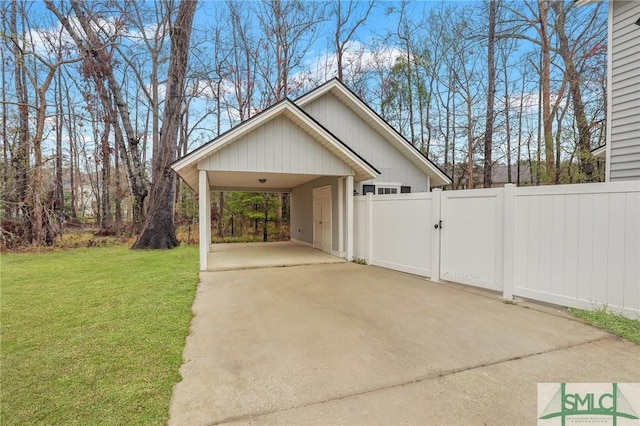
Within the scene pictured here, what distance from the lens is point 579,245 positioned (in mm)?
4254

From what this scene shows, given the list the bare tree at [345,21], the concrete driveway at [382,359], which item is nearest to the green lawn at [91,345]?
the concrete driveway at [382,359]

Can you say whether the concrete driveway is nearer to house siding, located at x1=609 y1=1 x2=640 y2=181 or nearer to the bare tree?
house siding, located at x1=609 y1=1 x2=640 y2=181

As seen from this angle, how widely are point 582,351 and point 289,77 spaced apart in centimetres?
1780

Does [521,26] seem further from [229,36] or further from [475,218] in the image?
[229,36]

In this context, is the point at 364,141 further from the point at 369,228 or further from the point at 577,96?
the point at 577,96

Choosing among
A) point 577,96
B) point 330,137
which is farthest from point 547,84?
point 330,137

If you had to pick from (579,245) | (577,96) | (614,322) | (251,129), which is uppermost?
(577,96)

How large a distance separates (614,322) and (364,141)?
8.79m

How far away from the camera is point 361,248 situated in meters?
8.95

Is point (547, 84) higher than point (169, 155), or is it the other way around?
point (547, 84)

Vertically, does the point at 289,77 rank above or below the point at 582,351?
above

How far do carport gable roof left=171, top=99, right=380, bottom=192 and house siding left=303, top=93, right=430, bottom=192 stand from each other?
2.32 m

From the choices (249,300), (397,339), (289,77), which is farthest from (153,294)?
(289,77)

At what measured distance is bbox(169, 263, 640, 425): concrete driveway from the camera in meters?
2.26
